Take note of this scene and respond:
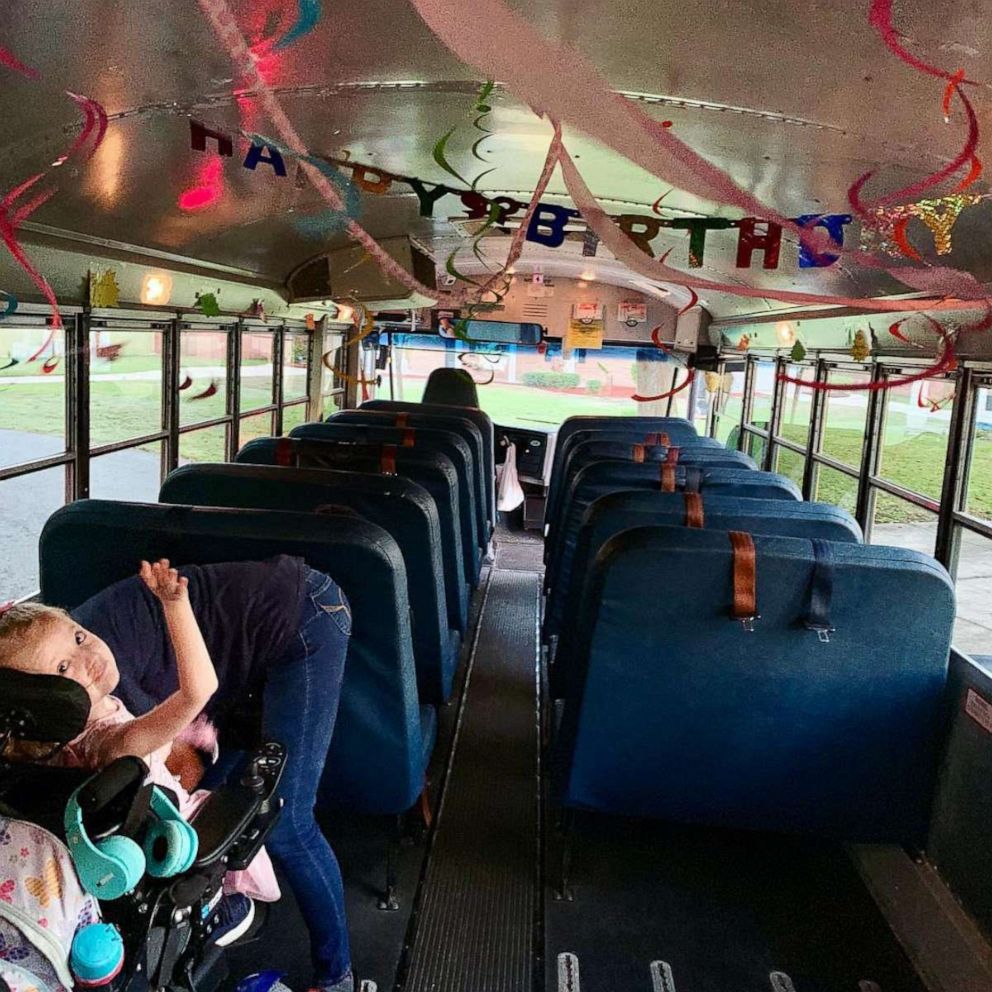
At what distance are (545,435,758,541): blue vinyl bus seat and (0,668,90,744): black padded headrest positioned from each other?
3.36 m

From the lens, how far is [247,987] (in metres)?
1.93

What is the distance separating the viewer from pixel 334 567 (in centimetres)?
231

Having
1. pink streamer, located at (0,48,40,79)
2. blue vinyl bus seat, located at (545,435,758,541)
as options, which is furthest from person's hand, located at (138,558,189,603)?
blue vinyl bus seat, located at (545,435,758,541)

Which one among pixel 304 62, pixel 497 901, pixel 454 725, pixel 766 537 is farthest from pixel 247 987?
pixel 304 62

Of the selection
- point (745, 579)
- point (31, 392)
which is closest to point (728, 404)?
point (31, 392)

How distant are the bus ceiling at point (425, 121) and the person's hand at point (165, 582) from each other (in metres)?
0.84

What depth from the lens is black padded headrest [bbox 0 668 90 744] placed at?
1.35 meters

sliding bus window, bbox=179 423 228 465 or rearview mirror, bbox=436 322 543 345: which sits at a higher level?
rearview mirror, bbox=436 322 543 345

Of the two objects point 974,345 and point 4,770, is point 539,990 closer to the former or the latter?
point 4,770

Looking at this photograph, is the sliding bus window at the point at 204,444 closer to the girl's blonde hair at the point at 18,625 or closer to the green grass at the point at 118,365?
the green grass at the point at 118,365

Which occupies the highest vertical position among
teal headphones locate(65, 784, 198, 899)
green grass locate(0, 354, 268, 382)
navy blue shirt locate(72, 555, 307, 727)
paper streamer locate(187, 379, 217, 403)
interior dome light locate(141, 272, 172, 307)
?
interior dome light locate(141, 272, 172, 307)

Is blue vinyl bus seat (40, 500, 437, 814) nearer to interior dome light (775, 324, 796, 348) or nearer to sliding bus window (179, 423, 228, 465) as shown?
sliding bus window (179, 423, 228, 465)

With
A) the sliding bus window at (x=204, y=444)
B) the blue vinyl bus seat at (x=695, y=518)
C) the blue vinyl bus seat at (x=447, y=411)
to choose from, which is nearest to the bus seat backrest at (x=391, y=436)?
the sliding bus window at (x=204, y=444)

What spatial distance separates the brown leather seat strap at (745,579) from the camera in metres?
2.30
